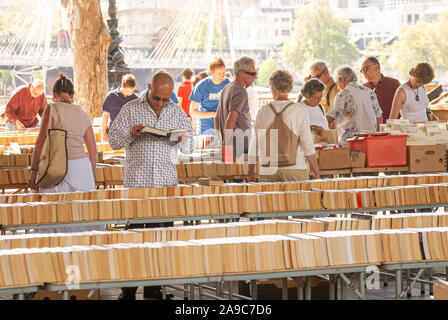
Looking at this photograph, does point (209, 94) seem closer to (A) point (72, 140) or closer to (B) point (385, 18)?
(A) point (72, 140)

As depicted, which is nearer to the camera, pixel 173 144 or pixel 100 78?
pixel 173 144

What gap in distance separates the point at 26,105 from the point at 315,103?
3.98 meters

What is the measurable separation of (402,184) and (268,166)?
3.10 ft

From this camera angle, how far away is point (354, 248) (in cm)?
346

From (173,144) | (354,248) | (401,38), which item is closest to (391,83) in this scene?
(173,144)

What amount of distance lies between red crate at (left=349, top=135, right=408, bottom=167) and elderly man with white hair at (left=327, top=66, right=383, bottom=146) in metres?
0.20

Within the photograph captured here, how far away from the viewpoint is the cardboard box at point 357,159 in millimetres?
6750

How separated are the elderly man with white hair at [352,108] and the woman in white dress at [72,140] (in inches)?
100

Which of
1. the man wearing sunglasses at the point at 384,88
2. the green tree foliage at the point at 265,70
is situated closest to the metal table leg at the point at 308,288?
the man wearing sunglasses at the point at 384,88

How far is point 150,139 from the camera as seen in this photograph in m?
4.84

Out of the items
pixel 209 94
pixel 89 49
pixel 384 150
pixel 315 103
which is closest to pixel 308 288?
pixel 315 103

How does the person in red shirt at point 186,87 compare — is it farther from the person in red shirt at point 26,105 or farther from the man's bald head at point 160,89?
the man's bald head at point 160,89

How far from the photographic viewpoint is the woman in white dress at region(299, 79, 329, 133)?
6285 mm
